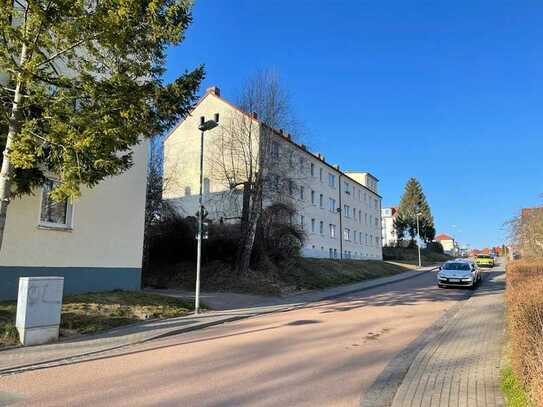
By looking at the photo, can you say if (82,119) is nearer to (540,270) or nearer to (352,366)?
(352,366)

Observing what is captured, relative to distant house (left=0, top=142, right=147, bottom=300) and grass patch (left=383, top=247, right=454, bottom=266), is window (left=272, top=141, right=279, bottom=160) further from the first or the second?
grass patch (left=383, top=247, right=454, bottom=266)

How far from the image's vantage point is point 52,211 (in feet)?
47.8

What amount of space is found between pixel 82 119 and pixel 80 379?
18.0 feet

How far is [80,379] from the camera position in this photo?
22.5 feet

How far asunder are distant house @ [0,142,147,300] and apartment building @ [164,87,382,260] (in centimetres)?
928

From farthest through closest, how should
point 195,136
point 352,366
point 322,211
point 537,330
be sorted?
point 322,211, point 195,136, point 352,366, point 537,330

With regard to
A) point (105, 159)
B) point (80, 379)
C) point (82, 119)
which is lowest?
point (80, 379)

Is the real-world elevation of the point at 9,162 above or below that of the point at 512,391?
above

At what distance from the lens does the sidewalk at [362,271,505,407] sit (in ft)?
18.1

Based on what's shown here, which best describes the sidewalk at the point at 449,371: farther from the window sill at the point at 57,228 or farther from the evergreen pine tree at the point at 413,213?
the evergreen pine tree at the point at 413,213

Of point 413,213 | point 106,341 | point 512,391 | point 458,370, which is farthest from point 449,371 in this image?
point 413,213

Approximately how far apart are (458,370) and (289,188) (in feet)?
67.5

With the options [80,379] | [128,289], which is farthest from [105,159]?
[128,289]

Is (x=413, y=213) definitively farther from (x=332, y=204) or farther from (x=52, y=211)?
(x=52, y=211)
